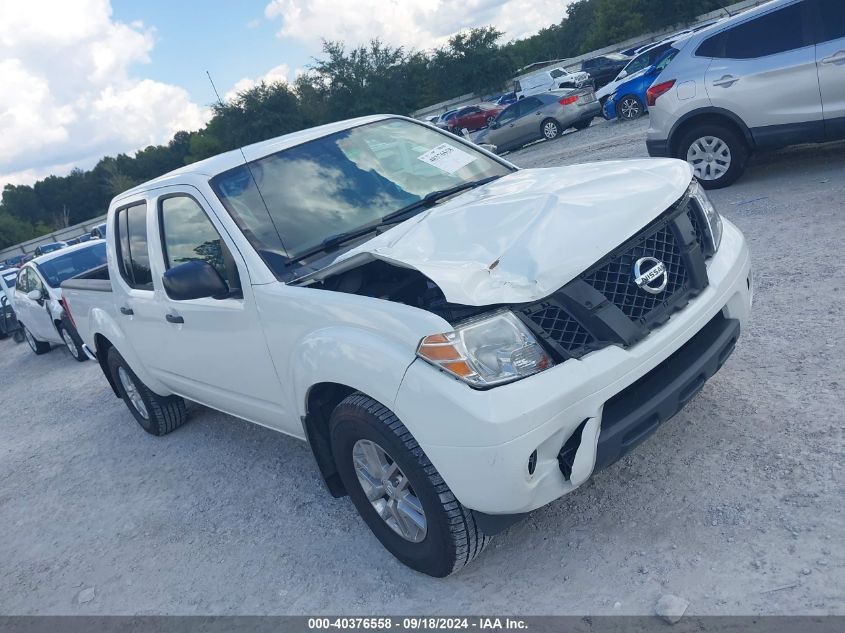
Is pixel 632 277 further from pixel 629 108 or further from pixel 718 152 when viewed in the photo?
pixel 629 108

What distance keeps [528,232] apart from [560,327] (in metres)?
0.46

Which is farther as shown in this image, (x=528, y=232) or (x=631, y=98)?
(x=631, y=98)

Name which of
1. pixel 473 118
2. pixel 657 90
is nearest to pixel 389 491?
pixel 657 90

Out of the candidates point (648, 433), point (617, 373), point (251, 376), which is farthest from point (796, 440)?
point (251, 376)

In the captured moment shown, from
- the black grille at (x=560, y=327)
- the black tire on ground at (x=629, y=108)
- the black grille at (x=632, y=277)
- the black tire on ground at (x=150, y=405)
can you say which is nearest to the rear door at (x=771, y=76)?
the black grille at (x=632, y=277)

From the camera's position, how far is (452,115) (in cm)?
3484

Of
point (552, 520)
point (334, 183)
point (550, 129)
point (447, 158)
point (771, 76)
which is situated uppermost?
point (334, 183)

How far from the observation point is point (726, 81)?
24.2ft

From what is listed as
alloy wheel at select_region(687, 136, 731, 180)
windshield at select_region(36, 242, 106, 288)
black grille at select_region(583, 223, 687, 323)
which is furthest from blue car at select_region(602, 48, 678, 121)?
black grille at select_region(583, 223, 687, 323)

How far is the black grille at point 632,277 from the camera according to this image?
2.80 m

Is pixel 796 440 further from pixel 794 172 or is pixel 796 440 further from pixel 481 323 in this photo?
pixel 794 172

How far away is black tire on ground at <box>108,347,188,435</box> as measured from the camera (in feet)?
18.6

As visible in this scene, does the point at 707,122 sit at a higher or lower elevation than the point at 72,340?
higher

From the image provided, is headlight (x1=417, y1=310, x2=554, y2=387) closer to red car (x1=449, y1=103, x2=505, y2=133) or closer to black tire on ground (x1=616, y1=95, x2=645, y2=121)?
black tire on ground (x1=616, y1=95, x2=645, y2=121)
